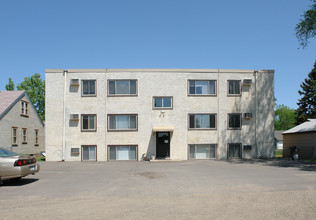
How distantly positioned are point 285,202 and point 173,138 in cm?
1461

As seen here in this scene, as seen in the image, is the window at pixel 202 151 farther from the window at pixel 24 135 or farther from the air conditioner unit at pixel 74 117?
the window at pixel 24 135

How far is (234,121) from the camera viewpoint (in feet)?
72.9

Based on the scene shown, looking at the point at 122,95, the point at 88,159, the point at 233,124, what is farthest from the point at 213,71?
the point at 88,159

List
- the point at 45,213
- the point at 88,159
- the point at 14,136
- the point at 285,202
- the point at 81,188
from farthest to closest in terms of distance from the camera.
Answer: the point at 14,136, the point at 88,159, the point at 81,188, the point at 285,202, the point at 45,213

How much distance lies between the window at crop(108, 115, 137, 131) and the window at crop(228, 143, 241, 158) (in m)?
8.31

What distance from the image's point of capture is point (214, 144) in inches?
865

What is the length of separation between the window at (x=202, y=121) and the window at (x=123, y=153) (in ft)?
17.1

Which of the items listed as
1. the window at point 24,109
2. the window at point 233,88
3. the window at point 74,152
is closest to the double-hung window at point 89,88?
the window at point 74,152

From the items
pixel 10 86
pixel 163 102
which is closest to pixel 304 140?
pixel 163 102

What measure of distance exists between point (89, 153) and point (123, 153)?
278 cm

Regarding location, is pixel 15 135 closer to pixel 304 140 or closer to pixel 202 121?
pixel 202 121

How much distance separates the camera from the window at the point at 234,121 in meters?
22.2

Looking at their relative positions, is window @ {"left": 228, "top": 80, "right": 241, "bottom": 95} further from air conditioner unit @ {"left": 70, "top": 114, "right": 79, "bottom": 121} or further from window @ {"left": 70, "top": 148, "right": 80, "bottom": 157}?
window @ {"left": 70, "top": 148, "right": 80, "bottom": 157}

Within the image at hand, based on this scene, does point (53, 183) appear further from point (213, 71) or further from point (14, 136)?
point (14, 136)
